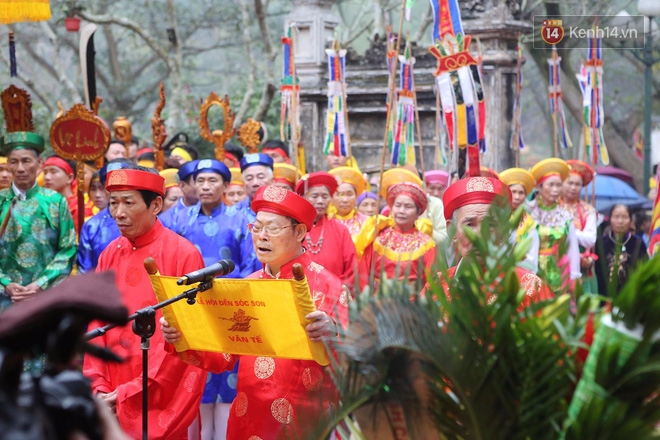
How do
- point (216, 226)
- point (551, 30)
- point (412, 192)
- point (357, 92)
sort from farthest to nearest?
1. point (357, 92)
2. point (551, 30)
3. point (412, 192)
4. point (216, 226)

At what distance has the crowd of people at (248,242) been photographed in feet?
11.1

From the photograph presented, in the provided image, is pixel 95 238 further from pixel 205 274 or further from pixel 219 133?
pixel 205 274

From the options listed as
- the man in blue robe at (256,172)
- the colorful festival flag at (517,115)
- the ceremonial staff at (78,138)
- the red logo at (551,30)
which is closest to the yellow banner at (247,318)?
the ceremonial staff at (78,138)

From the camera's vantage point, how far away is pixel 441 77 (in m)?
6.40

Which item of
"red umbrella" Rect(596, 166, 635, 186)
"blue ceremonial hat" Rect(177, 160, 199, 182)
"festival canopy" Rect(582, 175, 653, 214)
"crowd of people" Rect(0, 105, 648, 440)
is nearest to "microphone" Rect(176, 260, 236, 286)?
"crowd of people" Rect(0, 105, 648, 440)

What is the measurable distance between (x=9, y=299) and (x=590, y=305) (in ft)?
17.8

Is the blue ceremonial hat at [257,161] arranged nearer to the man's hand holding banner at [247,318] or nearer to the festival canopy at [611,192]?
the man's hand holding banner at [247,318]

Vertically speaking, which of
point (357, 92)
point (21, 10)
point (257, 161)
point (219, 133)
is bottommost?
point (257, 161)

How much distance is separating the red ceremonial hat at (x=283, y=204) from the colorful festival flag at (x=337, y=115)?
5.70 meters

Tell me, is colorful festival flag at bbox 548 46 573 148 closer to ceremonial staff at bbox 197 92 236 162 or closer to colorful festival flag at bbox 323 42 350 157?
colorful festival flag at bbox 323 42 350 157

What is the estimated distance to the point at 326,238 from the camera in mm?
7250

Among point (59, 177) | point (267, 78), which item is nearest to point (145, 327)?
point (59, 177)

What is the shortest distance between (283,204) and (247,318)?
726 millimetres

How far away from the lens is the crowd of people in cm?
339
